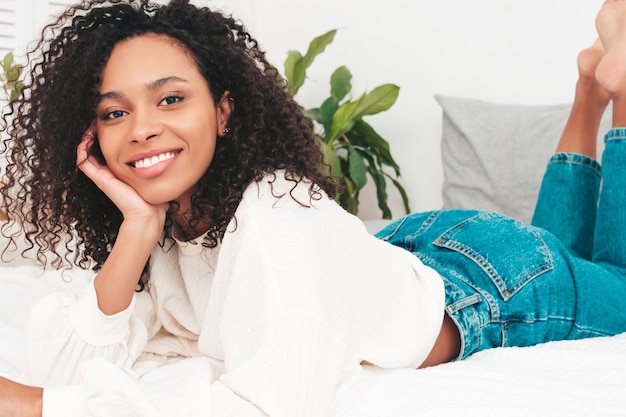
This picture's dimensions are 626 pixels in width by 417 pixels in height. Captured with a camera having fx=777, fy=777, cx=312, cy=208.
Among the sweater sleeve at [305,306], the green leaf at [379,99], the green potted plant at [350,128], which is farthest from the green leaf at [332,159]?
the sweater sleeve at [305,306]

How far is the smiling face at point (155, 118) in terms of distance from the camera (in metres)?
1.09

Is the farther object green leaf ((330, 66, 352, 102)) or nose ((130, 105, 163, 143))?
green leaf ((330, 66, 352, 102))

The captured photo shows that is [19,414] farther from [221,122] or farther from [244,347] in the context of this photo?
[221,122]

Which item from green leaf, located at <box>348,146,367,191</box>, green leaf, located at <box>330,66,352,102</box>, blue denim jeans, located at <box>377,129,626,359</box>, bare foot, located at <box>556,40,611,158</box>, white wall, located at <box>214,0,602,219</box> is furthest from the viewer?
green leaf, located at <box>330,66,352,102</box>

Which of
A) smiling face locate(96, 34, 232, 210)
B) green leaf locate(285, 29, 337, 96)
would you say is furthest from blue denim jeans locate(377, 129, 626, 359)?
green leaf locate(285, 29, 337, 96)

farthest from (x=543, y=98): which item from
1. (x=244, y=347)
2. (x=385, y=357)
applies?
(x=244, y=347)

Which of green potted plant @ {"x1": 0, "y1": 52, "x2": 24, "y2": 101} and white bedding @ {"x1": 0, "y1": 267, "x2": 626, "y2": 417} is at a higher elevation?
green potted plant @ {"x1": 0, "y1": 52, "x2": 24, "y2": 101}

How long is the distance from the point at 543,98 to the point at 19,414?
1953 mm

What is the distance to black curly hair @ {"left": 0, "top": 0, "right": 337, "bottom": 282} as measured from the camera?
1.14 m

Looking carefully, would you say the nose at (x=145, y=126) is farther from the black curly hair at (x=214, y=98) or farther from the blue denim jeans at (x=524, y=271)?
the blue denim jeans at (x=524, y=271)

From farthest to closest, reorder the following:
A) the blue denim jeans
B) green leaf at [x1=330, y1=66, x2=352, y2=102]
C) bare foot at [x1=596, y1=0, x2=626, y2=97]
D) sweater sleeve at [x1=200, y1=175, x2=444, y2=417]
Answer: green leaf at [x1=330, y1=66, x2=352, y2=102] < bare foot at [x1=596, y1=0, x2=626, y2=97] < the blue denim jeans < sweater sleeve at [x1=200, y1=175, x2=444, y2=417]

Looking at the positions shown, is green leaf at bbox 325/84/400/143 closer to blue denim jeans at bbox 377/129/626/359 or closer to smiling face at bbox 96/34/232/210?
blue denim jeans at bbox 377/129/626/359

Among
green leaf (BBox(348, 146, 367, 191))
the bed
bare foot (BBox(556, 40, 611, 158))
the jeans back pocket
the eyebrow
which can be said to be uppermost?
the eyebrow

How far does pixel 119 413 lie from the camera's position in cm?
85
